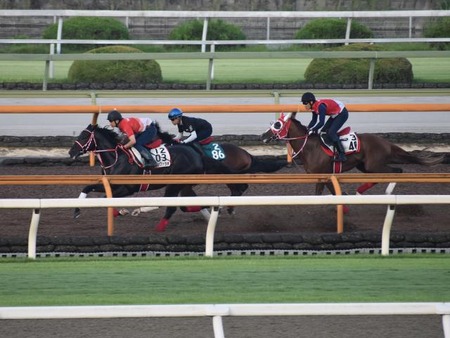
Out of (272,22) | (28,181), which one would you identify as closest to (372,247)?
(28,181)

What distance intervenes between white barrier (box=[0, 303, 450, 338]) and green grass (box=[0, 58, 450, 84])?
16897mm

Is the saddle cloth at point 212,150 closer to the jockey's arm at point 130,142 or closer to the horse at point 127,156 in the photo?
the horse at point 127,156

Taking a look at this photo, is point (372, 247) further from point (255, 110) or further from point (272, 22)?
point (272, 22)

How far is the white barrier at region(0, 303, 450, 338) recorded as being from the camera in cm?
508

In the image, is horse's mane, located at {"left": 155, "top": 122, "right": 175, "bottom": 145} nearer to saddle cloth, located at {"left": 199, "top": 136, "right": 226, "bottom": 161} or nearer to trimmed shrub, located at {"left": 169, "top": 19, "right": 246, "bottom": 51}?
saddle cloth, located at {"left": 199, "top": 136, "right": 226, "bottom": 161}

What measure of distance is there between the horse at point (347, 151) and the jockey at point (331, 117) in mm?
89

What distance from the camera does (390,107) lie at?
45.7 feet

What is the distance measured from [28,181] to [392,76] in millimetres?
13157

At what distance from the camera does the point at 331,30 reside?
26.8 metres

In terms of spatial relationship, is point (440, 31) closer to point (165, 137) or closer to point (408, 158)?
point (408, 158)

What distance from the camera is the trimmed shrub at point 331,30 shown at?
2683 cm

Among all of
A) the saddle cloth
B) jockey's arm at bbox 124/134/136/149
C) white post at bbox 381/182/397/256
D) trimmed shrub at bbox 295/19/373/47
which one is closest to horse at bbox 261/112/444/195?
the saddle cloth

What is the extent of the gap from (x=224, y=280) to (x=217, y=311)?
2.98m

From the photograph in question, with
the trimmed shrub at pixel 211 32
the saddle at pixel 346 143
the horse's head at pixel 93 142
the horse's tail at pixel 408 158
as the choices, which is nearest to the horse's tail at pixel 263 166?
the saddle at pixel 346 143
